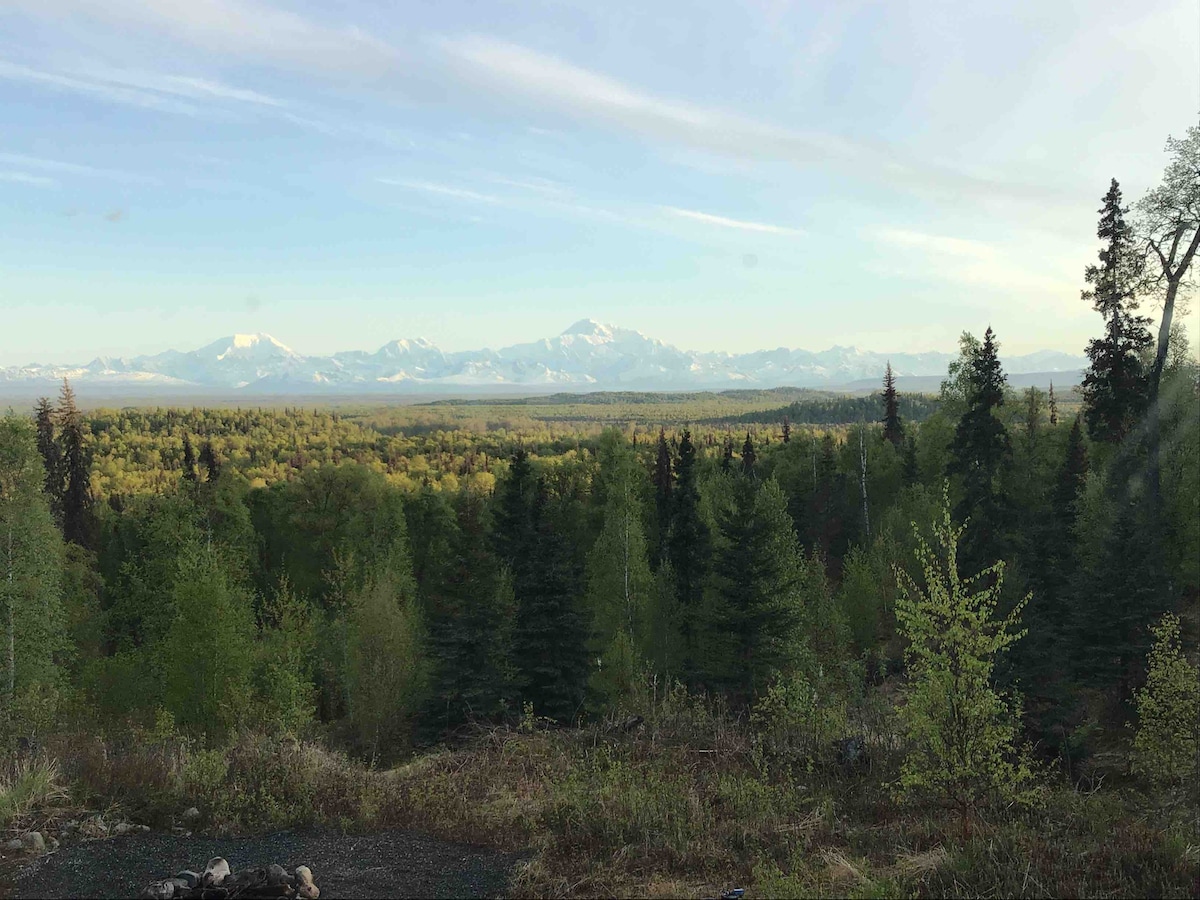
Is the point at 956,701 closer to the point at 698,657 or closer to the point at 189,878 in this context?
the point at 189,878

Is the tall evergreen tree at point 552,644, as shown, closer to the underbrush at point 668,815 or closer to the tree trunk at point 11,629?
the underbrush at point 668,815

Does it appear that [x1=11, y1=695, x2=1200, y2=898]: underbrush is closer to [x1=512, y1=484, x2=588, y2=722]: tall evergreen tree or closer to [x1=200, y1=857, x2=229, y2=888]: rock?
[x1=200, y1=857, x2=229, y2=888]: rock

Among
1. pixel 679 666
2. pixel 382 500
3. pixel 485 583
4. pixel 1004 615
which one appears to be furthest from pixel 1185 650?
pixel 382 500

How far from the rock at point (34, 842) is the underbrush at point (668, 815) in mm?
705

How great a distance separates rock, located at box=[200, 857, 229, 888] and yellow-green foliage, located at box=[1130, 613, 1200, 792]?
1748cm

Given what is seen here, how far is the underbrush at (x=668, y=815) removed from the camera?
840cm

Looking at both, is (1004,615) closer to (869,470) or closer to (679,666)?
(679,666)

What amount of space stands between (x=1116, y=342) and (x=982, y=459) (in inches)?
239

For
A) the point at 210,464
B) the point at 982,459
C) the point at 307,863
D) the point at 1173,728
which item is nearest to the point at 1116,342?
the point at 982,459

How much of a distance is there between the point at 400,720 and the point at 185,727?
25.7 feet

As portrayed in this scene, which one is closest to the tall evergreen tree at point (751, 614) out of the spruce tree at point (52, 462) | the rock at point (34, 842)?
the rock at point (34, 842)

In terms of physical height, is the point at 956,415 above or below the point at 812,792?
above

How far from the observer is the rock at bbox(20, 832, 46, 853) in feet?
30.4

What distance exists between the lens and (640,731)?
15.1m
